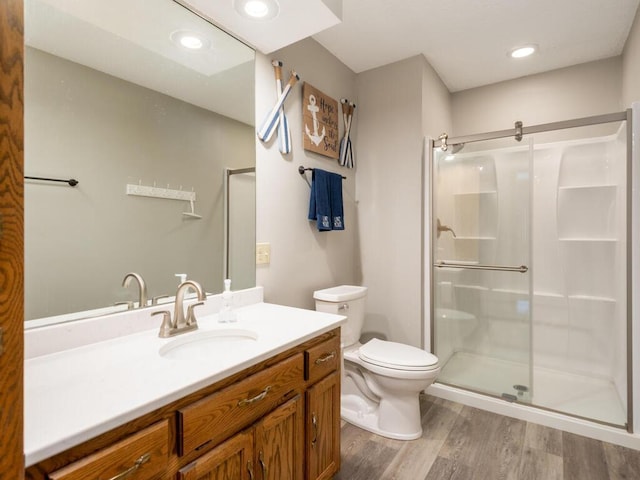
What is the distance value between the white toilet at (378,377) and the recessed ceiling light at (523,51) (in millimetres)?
2092

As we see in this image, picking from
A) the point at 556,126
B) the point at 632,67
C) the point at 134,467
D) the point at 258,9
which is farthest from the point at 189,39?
the point at 632,67

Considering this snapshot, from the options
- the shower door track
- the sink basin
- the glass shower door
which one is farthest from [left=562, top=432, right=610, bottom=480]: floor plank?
the shower door track

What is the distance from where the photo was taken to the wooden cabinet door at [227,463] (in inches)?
35.8

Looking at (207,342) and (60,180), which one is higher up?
(60,180)

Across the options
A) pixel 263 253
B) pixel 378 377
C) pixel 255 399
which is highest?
pixel 263 253

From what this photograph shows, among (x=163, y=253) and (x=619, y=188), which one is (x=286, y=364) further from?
(x=619, y=188)

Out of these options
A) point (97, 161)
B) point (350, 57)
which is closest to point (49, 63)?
point (97, 161)

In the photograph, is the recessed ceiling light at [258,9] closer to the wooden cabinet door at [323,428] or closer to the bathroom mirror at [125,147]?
the bathroom mirror at [125,147]

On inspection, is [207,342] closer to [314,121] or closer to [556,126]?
[314,121]

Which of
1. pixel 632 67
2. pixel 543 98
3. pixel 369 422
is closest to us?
pixel 369 422

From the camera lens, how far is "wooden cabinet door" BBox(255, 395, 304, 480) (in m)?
1.12

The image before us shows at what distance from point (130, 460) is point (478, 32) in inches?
111

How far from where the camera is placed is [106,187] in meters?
1.29

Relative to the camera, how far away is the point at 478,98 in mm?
3160
